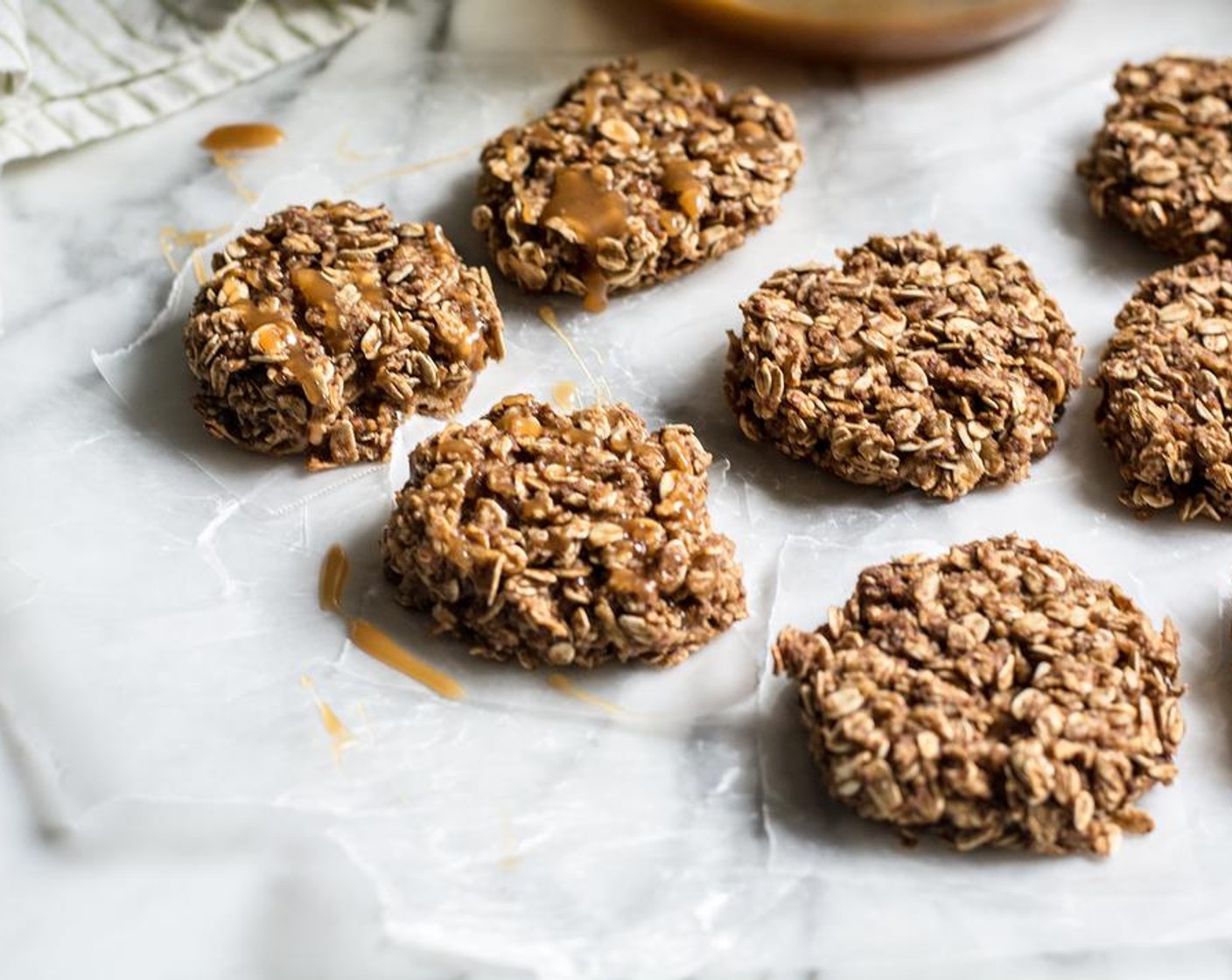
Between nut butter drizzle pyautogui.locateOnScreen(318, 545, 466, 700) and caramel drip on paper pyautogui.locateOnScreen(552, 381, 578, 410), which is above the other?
caramel drip on paper pyautogui.locateOnScreen(552, 381, 578, 410)

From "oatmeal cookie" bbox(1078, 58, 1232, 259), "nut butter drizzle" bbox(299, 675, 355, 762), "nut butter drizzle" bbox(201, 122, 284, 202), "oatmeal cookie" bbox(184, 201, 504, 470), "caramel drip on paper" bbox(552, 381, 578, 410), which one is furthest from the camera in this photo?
"nut butter drizzle" bbox(201, 122, 284, 202)

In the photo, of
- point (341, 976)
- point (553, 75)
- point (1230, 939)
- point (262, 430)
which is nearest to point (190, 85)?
point (553, 75)

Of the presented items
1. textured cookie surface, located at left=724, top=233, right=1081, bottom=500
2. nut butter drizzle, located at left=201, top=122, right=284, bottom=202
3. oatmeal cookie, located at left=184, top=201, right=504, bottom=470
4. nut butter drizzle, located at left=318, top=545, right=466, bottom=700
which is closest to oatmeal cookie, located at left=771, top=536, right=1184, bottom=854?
textured cookie surface, located at left=724, top=233, right=1081, bottom=500

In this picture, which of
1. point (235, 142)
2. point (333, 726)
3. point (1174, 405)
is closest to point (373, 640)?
point (333, 726)

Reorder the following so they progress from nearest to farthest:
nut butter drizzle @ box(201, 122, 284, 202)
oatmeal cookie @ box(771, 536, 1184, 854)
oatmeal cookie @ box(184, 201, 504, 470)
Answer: oatmeal cookie @ box(771, 536, 1184, 854) → oatmeal cookie @ box(184, 201, 504, 470) → nut butter drizzle @ box(201, 122, 284, 202)

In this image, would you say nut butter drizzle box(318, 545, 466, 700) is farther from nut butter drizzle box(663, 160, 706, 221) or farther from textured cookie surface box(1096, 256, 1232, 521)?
textured cookie surface box(1096, 256, 1232, 521)

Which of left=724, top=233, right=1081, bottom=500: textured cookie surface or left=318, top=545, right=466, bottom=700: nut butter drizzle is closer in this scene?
left=318, top=545, right=466, bottom=700: nut butter drizzle

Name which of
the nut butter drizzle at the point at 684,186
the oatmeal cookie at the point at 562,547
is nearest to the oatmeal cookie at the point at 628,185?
the nut butter drizzle at the point at 684,186
